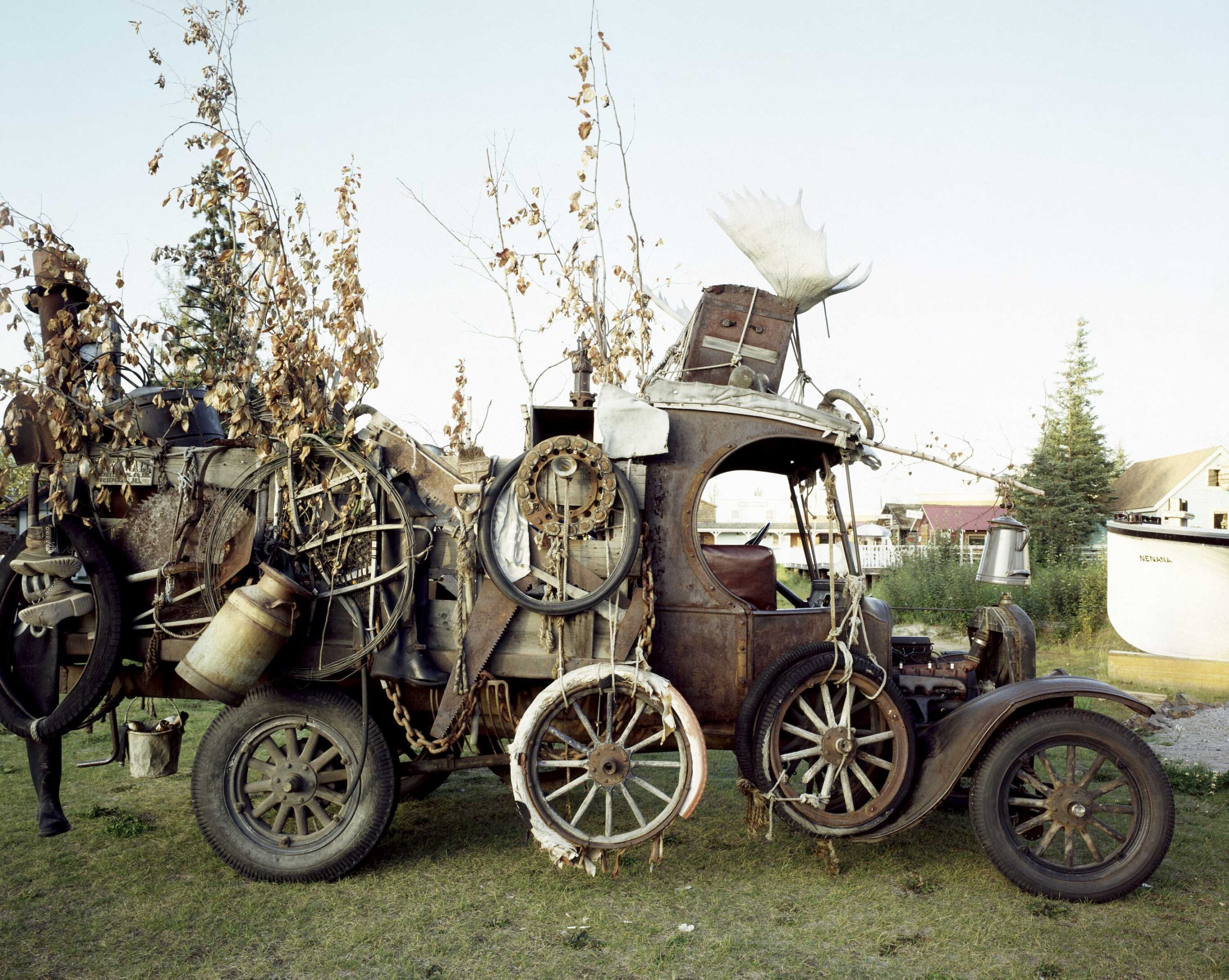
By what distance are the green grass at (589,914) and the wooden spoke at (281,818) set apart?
11.1 inches

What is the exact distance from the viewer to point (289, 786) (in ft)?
15.6

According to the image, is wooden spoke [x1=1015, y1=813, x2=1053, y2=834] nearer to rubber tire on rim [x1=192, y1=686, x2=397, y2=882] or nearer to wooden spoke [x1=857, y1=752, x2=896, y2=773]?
wooden spoke [x1=857, y1=752, x2=896, y2=773]

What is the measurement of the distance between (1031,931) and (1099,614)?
558 inches

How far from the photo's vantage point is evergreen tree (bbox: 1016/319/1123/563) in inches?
1192

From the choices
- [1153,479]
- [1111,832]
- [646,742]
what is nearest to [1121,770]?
[1111,832]

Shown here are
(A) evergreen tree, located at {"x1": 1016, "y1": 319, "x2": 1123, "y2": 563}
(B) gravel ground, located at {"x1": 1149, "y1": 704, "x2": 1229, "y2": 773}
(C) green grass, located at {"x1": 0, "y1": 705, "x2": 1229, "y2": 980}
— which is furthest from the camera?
(A) evergreen tree, located at {"x1": 1016, "y1": 319, "x2": 1123, "y2": 563}

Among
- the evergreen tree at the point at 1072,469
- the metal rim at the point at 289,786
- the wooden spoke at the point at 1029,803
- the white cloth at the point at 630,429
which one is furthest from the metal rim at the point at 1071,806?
the evergreen tree at the point at 1072,469

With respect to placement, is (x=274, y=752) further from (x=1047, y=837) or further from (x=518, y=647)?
(x=1047, y=837)

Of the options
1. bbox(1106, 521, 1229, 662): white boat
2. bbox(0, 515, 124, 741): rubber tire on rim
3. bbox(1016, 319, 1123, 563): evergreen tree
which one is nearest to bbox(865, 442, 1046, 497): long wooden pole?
bbox(0, 515, 124, 741): rubber tire on rim

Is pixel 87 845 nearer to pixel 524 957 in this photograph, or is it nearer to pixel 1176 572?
pixel 524 957

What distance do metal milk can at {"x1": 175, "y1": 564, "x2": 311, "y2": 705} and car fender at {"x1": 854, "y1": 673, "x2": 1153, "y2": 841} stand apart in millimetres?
3150

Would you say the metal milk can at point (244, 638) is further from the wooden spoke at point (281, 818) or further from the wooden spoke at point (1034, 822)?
the wooden spoke at point (1034, 822)

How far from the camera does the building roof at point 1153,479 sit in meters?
35.5

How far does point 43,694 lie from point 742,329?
449cm
